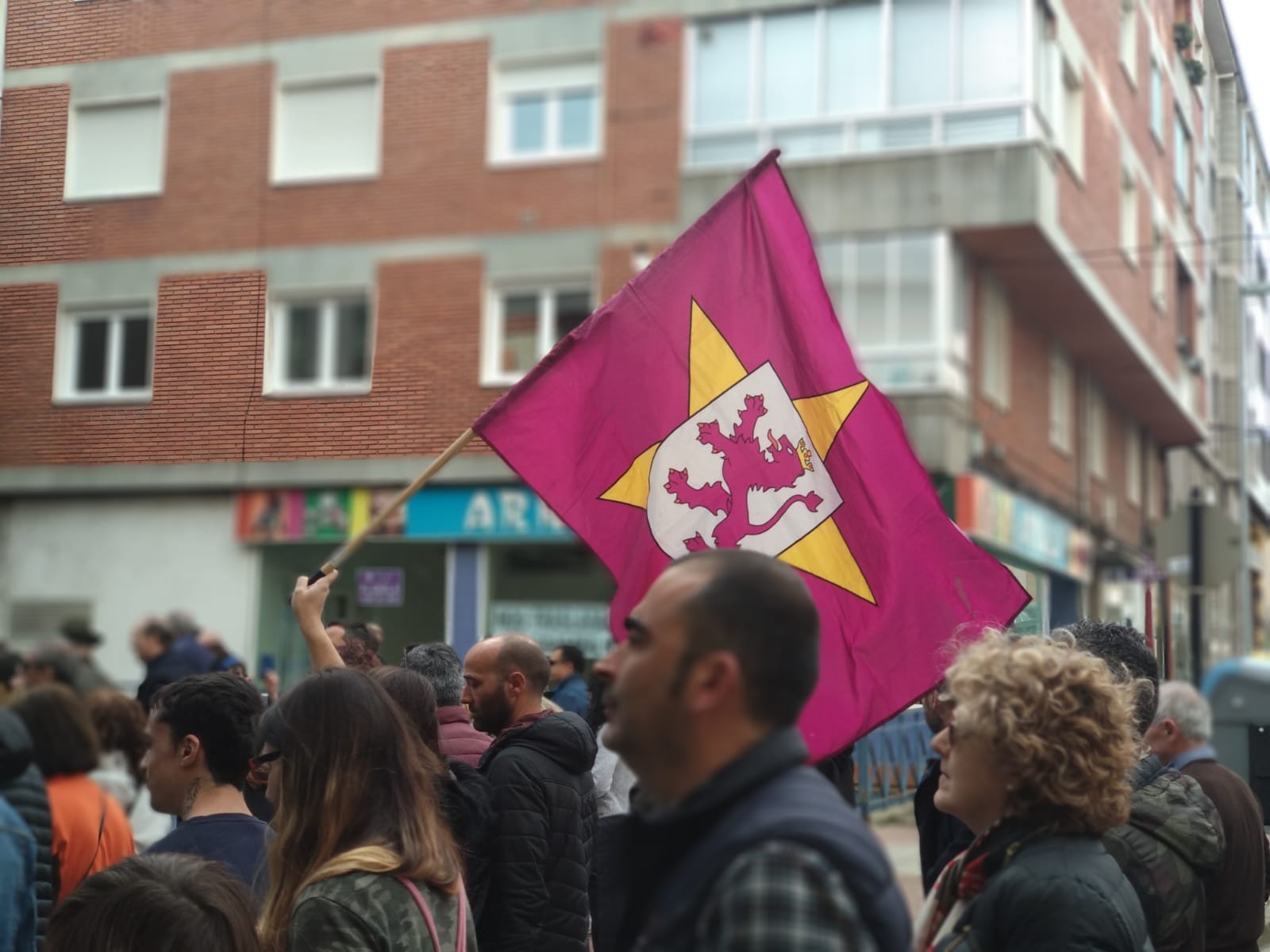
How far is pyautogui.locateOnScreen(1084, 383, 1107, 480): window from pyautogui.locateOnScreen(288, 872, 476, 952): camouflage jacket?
78.6ft

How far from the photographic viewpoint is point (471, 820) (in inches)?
198

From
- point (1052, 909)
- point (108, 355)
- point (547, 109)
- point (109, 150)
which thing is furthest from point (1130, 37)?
point (1052, 909)

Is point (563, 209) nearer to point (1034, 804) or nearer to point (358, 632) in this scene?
point (358, 632)

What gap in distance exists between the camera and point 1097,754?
128 inches

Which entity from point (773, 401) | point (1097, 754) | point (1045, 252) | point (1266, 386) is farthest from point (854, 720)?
point (1266, 386)

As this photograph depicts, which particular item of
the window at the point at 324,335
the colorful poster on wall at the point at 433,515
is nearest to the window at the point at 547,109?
the window at the point at 324,335

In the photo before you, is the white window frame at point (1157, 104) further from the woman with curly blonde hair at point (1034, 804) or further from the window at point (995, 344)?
the woman with curly blonde hair at point (1034, 804)

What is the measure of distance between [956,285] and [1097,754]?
16.0m

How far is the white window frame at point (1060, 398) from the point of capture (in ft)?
78.1

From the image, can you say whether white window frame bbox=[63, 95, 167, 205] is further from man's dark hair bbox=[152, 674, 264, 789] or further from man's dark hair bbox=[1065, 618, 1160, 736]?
man's dark hair bbox=[1065, 618, 1160, 736]

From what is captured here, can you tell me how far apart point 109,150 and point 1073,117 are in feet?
56.2

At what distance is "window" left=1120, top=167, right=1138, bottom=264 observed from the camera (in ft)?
77.3

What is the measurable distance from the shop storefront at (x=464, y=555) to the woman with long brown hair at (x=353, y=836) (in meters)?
14.3

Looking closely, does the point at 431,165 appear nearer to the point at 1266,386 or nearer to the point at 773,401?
the point at 773,401
